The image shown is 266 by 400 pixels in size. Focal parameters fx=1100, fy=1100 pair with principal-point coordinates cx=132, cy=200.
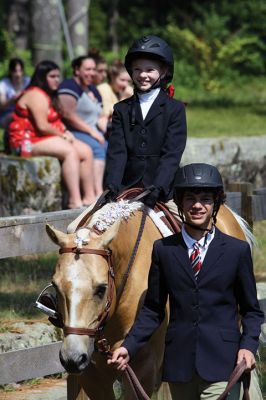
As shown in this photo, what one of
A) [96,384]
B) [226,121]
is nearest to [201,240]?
[96,384]

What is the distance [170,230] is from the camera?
641 cm

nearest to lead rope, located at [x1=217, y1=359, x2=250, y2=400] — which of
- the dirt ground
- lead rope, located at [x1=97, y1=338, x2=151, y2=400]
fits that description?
lead rope, located at [x1=97, y1=338, x2=151, y2=400]

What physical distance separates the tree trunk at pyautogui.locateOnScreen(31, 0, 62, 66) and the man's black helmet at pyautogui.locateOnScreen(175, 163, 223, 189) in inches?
477

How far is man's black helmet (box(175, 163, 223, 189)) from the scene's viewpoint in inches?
205

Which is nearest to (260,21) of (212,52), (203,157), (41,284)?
(212,52)

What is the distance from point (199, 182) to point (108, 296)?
771 mm

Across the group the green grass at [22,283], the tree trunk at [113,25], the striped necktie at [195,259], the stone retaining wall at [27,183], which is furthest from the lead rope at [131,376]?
the tree trunk at [113,25]

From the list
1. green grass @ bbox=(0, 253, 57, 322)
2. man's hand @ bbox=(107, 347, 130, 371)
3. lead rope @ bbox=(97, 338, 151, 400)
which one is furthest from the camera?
green grass @ bbox=(0, 253, 57, 322)

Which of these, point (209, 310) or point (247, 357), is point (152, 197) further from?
point (247, 357)

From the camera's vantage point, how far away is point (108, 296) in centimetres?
550

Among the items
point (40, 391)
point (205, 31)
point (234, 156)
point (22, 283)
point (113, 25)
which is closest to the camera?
point (40, 391)

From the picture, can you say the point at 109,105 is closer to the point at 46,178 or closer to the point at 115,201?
the point at 46,178

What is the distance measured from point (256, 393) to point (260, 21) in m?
35.3

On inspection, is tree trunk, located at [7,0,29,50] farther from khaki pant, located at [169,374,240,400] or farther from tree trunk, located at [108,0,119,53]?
khaki pant, located at [169,374,240,400]
